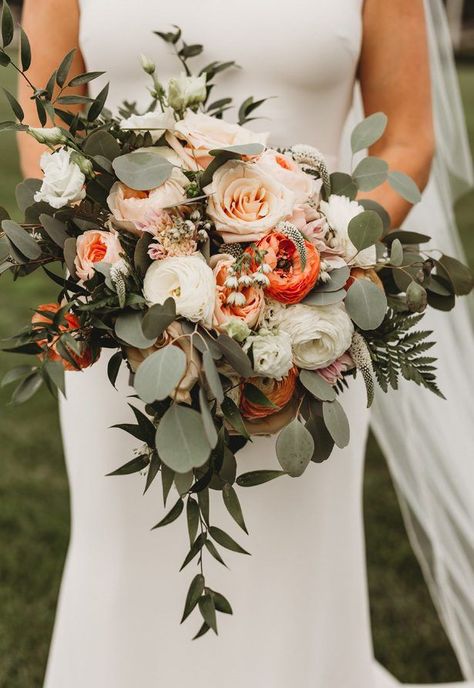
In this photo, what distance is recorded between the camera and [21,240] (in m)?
1.41

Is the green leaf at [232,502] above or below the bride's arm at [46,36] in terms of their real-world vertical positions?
below

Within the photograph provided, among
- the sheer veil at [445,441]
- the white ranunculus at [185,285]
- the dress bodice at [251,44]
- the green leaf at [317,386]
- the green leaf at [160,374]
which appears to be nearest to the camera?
the green leaf at [160,374]

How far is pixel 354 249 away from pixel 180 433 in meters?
0.49

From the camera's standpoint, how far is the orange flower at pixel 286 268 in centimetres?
140

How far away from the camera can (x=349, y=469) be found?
219 centimetres

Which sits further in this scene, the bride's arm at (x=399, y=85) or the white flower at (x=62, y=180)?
the bride's arm at (x=399, y=85)

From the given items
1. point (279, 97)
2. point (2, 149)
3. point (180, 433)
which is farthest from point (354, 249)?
point (2, 149)

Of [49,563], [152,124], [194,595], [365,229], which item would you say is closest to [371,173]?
[365,229]

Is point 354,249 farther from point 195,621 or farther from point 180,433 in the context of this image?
point 195,621

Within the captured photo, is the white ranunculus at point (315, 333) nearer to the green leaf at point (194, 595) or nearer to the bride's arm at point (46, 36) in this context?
the green leaf at point (194, 595)

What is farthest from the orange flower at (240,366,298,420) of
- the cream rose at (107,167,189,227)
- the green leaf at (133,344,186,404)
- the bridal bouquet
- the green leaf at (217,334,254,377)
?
the cream rose at (107,167,189,227)

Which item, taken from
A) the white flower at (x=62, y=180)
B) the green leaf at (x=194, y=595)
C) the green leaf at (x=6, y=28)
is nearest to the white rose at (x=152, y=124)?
the white flower at (x=62, y=180)

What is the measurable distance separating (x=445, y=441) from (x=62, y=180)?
5.56 ft

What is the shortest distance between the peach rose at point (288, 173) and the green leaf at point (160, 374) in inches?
15.8
